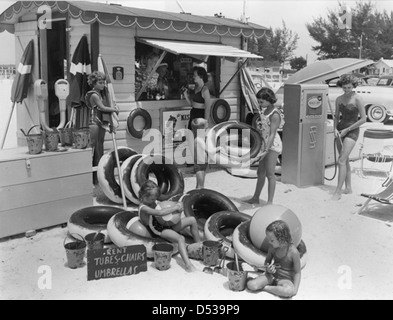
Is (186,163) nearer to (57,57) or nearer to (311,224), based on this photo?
(57,57)

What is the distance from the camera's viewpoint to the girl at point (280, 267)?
416 centimetres

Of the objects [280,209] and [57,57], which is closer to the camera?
[280,209]

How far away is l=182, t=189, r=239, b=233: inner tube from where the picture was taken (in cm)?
601

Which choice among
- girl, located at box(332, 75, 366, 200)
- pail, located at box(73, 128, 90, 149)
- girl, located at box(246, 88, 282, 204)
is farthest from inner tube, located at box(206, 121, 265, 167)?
pail, located at box(73, 128, 90, 149)

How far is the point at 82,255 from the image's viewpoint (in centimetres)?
485

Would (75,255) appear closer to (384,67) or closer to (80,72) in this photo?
(80,72)

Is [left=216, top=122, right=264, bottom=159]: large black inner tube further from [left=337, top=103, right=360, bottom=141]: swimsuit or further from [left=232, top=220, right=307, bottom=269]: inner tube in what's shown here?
[left=232, top=220, right=307, bottom=269]: inner tube

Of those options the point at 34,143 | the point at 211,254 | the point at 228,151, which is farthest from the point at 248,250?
the point at 228,151

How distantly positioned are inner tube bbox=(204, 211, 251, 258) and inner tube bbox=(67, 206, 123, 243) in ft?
3.65

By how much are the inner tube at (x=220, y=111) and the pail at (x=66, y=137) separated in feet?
13.6

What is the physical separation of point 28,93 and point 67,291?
6206mm
